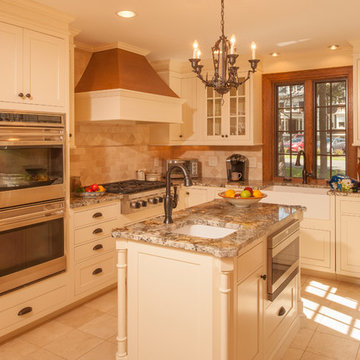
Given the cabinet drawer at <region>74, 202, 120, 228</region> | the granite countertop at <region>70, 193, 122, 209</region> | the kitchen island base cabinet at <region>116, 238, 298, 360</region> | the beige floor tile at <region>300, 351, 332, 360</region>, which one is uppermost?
the granite countertop at <region>70, 193, 122, 209</region>

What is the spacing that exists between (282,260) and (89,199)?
189 centimetres

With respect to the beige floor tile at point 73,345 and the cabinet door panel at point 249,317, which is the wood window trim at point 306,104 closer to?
the cabinet door panel at point 249,317

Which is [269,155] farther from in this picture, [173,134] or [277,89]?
[173,134]

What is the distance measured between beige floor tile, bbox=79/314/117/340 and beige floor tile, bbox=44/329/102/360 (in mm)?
53

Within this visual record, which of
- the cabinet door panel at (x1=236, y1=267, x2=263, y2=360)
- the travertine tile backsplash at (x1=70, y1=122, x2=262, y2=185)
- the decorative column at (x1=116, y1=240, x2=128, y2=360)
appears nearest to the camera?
the cabinet door panel at (x1=236, y1=267, x2=263, y2=360)

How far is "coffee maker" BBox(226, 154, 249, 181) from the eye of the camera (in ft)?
16.4

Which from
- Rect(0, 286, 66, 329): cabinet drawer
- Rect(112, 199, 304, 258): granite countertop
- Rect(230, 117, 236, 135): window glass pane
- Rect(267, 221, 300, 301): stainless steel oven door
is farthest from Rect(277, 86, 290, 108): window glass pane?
Rect(0, 286, 66, 329): cabinet drawer

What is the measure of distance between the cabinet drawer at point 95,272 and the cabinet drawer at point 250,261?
1.84 meters

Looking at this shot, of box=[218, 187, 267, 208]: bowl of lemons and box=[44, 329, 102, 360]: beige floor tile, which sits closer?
box=[44, 329, 102, 360]: beige floor tile

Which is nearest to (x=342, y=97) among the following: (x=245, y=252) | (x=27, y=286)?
(x=245, y=252)

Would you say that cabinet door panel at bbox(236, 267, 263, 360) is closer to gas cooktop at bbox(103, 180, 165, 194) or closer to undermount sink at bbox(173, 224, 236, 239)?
undermount sink at bbox(173, 224, 236, 239)

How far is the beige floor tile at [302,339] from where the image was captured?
9.21ft

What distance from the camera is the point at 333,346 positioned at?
281 centimetres

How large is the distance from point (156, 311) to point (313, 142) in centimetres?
343
